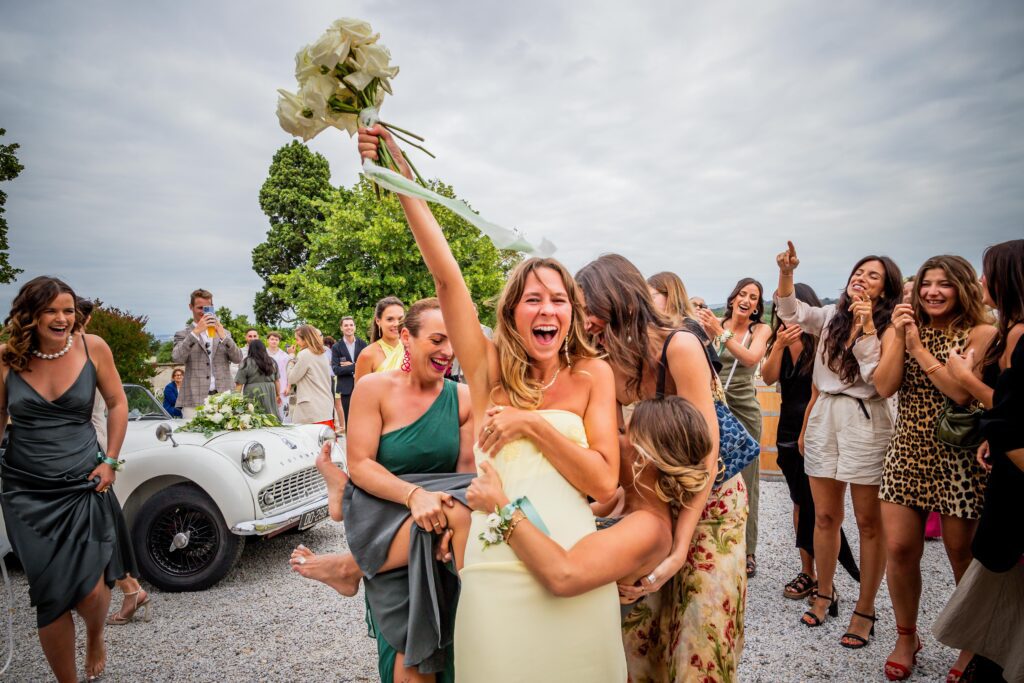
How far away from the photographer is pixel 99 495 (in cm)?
340

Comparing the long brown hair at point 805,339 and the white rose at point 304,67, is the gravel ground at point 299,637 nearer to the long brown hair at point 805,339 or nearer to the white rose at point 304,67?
the long brown hair at point 805,339

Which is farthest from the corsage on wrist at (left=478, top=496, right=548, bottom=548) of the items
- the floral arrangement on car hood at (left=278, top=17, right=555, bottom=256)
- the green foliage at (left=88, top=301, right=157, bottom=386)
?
the green foliage at (left=88, top=301, right=157, bottom=386)

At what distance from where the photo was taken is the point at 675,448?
1.87 m

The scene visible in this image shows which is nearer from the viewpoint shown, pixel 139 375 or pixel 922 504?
pixel 922 504

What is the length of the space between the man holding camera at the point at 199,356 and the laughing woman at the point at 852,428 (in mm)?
7105

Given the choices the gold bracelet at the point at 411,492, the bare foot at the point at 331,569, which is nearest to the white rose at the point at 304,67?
the gold bracelet at the point at 411,492

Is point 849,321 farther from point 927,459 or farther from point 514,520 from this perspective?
point 514,520

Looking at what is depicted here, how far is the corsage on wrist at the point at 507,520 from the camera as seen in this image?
1606 millimetres

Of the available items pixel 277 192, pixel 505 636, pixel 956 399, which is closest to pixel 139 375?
pixel 505 636

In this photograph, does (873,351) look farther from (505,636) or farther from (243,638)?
(243,638)

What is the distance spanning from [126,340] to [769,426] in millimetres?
12561

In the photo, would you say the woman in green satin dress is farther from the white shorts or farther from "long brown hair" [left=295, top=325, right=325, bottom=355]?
"long brown hair" [left=295, top=325, right=325, bottom=355]

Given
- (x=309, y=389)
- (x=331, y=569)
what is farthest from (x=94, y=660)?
(x=309, y=389)

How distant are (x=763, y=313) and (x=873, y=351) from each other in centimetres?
145
